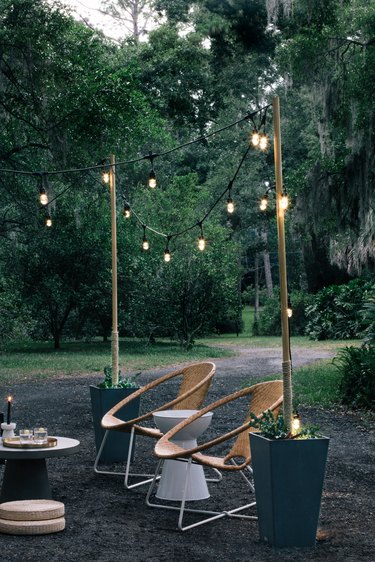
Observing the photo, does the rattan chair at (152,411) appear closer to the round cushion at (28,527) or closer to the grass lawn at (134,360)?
the round cushion at (28,527)

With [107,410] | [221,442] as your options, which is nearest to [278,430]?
[221,442]

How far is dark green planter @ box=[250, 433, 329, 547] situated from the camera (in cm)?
491

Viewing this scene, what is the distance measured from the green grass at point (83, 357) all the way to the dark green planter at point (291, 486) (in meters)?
11.2

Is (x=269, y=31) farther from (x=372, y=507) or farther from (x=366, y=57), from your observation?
(x=372, y=507)

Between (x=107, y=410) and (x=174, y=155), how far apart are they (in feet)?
91.6

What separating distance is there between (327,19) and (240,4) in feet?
37.3

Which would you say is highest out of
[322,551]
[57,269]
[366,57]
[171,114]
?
[171,114]

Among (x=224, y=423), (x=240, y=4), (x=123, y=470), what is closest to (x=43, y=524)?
(x=123, y=470)

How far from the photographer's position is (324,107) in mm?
14547

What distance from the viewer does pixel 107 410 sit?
7.76 metres

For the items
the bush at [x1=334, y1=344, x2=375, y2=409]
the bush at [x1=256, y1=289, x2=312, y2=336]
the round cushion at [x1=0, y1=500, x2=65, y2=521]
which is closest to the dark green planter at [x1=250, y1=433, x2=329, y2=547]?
the round cushion at [x1=0, y1=500, x2=65, y2=521]

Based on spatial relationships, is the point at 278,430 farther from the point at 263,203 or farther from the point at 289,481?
the point at 263,203

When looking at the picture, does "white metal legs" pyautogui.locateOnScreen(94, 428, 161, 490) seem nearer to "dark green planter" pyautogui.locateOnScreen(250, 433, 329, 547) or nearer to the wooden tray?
the wooden tray

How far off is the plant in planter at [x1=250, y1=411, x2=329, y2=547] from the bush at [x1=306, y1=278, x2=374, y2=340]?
21.9m
